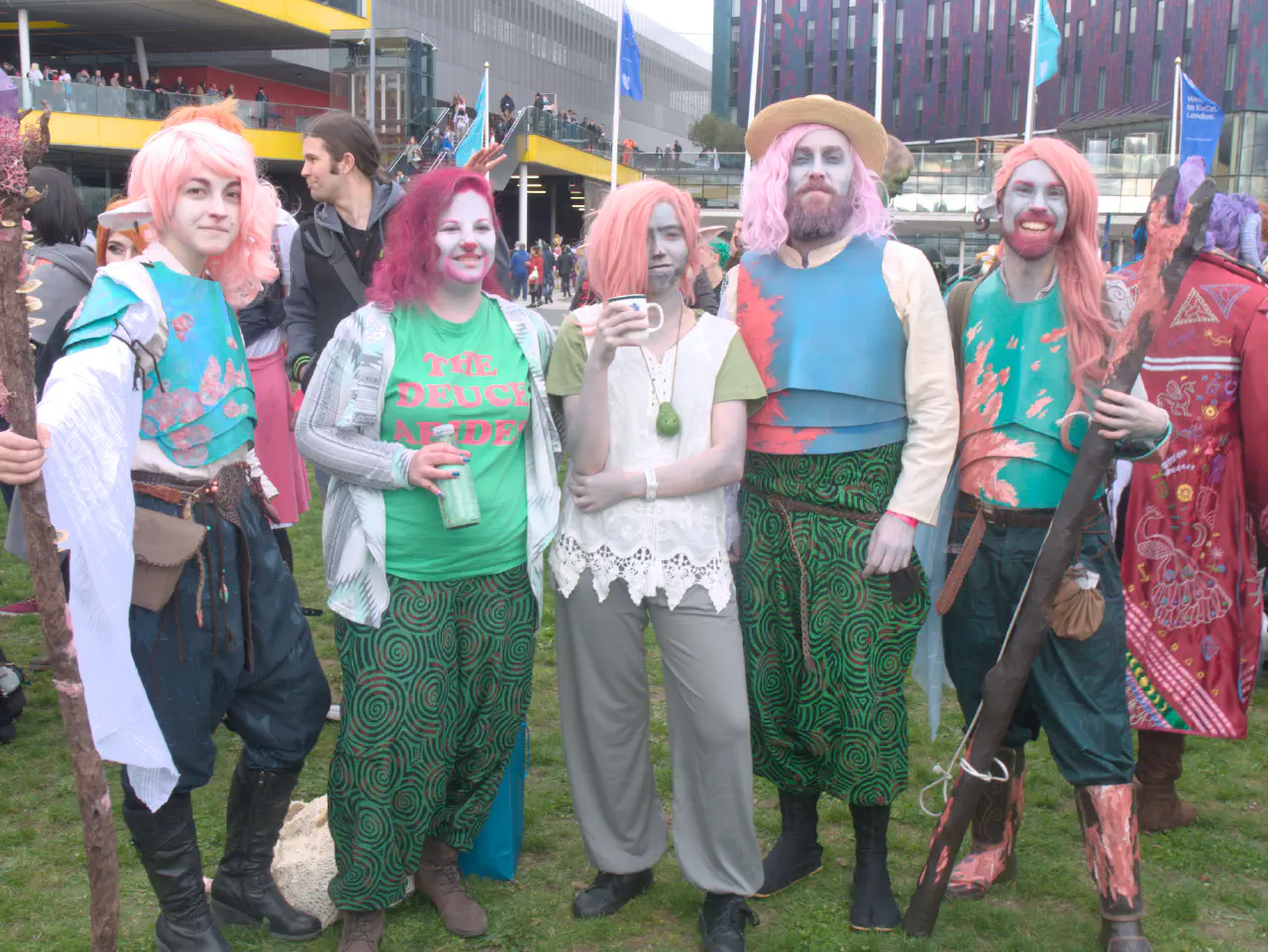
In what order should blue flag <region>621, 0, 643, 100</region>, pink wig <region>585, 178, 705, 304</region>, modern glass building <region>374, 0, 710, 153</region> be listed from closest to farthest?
pink wig <region>585, 178, 705, 304</region> → blue flag <region>621, 0, 643, 100</region> → modern glass building <region>374, 0, 710, 153</region>

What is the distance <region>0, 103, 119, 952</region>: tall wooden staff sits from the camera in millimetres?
1937

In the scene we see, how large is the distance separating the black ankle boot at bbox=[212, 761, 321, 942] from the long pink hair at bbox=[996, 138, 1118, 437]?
229 cm

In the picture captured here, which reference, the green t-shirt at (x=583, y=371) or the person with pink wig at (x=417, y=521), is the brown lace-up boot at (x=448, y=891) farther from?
the green t-shirt at (x=583, y=371)

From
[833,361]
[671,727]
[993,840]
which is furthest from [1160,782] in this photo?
[833,361]

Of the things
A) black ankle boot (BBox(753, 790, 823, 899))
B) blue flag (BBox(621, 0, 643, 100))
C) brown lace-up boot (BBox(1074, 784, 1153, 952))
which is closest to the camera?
brown lace-up boot (BBox(1074, 784, 1153, 952))

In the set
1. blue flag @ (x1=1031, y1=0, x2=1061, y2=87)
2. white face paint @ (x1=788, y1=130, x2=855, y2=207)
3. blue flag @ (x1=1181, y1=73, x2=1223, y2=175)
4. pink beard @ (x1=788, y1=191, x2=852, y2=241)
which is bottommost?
pink beard @ (x1=788, y1=191, x2=852, y2=241)

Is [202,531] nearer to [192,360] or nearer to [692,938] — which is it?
[192,360]

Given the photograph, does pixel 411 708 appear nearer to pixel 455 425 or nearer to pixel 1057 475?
pixel 455 425

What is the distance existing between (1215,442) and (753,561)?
1.59 m

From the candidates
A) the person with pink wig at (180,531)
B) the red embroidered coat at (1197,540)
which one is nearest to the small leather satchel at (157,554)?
the person with pink wig at (180,531)

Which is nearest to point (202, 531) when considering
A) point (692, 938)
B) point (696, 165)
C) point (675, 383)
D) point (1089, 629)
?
point (675, 383)

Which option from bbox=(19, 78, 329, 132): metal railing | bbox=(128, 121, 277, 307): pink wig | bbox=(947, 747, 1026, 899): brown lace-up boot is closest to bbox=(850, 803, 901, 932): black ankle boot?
bbox=(947, 747, 1026, 899): brown lace-up boot

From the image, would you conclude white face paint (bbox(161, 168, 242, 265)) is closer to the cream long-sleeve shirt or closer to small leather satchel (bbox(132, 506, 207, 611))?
small leather satchel (bbox(132, 506, 207, 611))

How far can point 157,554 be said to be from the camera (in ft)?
8.83
